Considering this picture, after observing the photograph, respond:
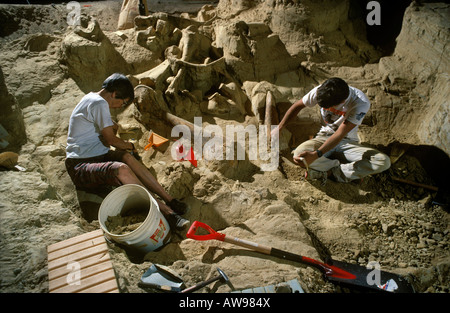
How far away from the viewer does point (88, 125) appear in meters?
2.80

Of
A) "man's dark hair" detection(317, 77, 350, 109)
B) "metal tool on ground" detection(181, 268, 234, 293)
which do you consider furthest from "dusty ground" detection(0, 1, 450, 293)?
"man's dark hair" detection(317, 77, 350, 109)

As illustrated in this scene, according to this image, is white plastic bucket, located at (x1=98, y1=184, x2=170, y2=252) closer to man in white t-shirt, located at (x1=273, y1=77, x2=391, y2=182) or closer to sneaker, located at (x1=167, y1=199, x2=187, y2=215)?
sneaker, located at (x1=167, y1=199, x2=187, y2=215)

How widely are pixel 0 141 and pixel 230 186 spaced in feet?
9.85

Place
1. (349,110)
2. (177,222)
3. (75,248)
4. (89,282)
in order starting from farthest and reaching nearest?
(349,110) → (177,222) → (75,248) → (89,282)

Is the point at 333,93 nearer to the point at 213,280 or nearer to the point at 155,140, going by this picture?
the point at 213,280

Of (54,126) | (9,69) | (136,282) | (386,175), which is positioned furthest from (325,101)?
(9,69)

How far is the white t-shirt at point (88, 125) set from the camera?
8.84ft

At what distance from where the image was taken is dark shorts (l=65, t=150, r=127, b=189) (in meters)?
2.67

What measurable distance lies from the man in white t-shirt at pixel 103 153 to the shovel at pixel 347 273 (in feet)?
2.27

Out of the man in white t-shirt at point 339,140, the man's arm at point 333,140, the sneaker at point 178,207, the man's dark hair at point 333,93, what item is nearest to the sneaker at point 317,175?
the man in white t-shirt at point 339,140

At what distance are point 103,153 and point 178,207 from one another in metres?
1.16

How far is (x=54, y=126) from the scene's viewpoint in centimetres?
383

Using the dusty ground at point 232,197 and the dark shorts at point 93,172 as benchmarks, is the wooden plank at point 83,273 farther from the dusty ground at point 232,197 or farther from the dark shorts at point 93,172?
the dark shorts at point 93,172

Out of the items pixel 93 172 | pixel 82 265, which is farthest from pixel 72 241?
pixel 93 172
